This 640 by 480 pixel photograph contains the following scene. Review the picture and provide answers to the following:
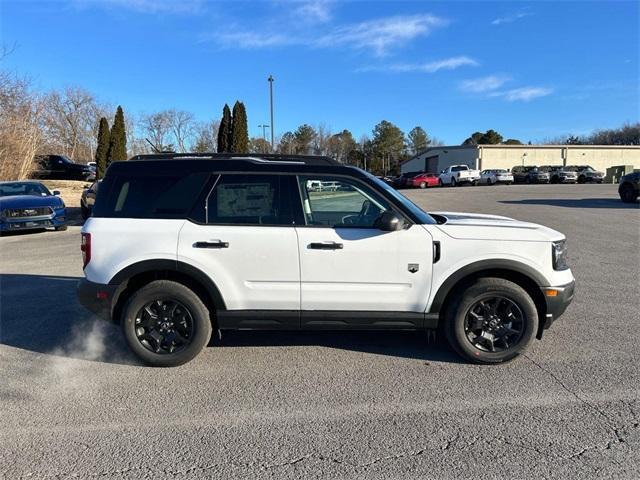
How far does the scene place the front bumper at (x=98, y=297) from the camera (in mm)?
4191

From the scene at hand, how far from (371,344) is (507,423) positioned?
1.69 metres

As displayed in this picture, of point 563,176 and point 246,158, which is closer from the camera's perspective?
point 246,158

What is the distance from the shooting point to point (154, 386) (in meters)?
3.87

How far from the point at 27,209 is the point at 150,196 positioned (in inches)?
463

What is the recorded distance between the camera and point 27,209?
13.7 m

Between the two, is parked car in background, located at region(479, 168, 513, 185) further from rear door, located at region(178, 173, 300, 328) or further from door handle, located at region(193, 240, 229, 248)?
door handle, located at region(193, 240, 229, 248)

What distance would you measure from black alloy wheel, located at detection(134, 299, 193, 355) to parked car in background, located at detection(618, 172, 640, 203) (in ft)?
74.0

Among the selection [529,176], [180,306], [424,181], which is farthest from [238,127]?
[529,176]

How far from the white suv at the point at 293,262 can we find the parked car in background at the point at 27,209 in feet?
37.3

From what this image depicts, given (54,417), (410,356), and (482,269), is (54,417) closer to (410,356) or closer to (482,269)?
(410,356)

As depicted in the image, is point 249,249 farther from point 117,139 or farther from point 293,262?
point 117,139

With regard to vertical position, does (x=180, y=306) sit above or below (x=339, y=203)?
below

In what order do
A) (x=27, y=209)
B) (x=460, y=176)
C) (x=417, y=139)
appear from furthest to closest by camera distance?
(x=417, y=139) < (x=460, y=176) < (x=27, y=209)

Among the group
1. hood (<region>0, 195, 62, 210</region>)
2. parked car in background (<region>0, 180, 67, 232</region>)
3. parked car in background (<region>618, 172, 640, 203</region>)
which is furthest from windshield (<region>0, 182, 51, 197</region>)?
parked car in background (<region>618, 172, 640, 203</region>)
